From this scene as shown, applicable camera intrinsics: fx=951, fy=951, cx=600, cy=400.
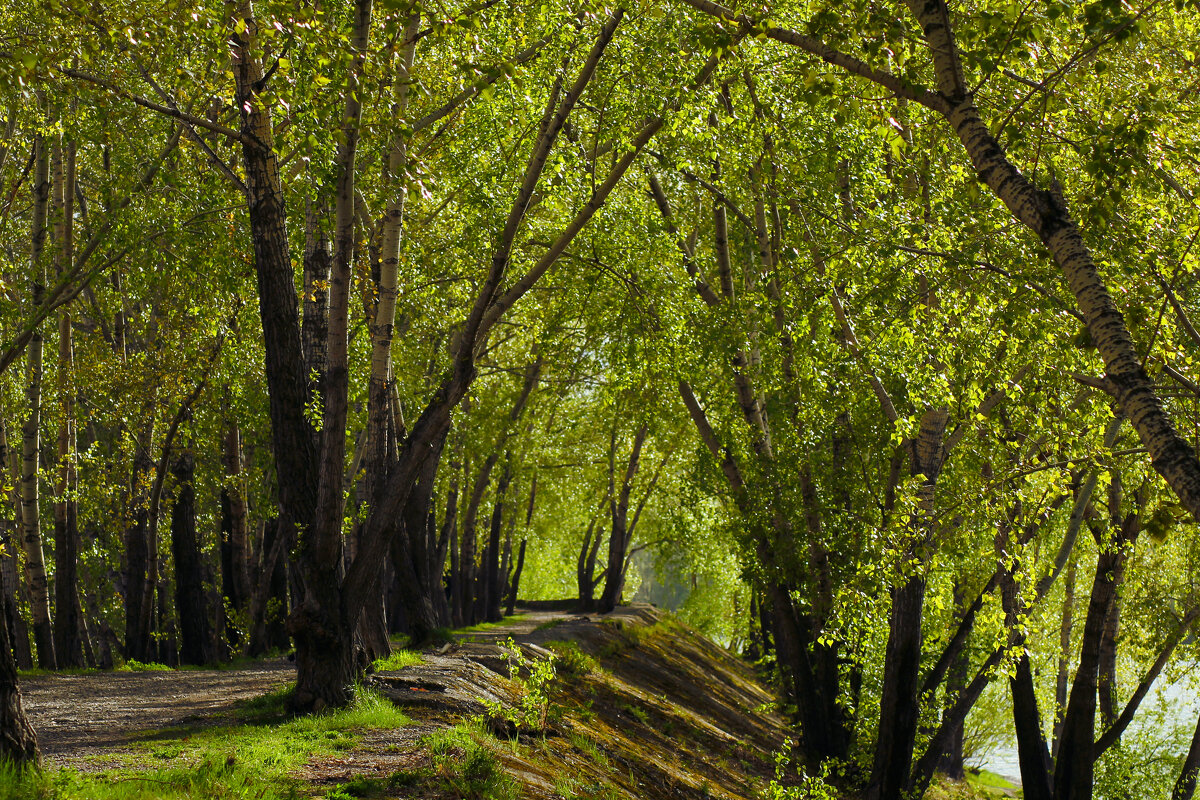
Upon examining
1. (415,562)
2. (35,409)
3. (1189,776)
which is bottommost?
(1189,776)

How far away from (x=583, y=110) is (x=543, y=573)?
136 ft

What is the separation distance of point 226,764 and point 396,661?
218 inches

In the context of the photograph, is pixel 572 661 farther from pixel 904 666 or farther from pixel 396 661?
pixel 904 666

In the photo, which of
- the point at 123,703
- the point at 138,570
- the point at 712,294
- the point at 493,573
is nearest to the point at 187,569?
the point at 138,570

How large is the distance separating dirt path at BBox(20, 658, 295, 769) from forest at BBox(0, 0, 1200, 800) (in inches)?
55.2

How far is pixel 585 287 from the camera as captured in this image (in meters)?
13.1

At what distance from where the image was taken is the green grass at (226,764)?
17.2ft

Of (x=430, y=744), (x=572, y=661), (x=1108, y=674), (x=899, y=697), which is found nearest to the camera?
(x=430, y=744)

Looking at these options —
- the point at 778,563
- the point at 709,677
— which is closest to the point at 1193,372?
the point at 778,563

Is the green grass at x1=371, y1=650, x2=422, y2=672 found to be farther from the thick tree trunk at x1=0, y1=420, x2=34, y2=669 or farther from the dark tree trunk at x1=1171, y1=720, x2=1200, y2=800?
the dark tree trunk at x1=1171, y1=720, x2=1200, y2=800

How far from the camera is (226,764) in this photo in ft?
20.6

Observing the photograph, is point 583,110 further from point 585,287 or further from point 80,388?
point 80,388

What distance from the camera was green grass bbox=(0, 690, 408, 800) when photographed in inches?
206

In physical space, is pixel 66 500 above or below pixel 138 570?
above
